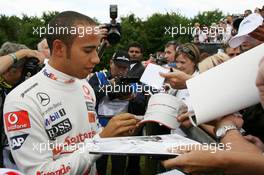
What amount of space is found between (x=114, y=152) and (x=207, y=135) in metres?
0.77

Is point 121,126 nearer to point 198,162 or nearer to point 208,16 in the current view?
point 198,162

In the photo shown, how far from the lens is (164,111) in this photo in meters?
2.24

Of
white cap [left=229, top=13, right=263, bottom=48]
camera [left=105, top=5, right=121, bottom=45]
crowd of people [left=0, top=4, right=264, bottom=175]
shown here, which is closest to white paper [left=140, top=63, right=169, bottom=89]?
camera [left=105, top=5, right=121, bottom=45]

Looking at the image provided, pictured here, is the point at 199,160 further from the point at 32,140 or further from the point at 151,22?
Answer: the point at 151,22

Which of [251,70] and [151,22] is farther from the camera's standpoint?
[151,22]

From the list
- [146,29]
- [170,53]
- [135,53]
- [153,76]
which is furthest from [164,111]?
[146,29]

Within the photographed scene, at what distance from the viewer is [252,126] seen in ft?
7.61

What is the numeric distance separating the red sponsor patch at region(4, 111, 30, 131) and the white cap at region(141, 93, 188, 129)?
25.0 inches

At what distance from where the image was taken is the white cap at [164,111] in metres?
2.22

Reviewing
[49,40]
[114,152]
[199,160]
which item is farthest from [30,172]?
[199,160]

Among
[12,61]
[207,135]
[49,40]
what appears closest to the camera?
[207,135]

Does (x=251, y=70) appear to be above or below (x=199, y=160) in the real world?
above

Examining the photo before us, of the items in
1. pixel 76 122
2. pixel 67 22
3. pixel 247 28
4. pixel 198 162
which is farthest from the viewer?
pixel 247 28

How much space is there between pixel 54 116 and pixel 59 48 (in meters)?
0.45
